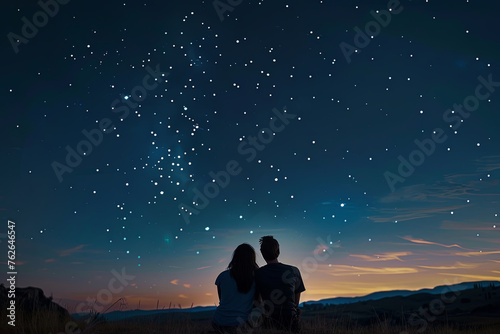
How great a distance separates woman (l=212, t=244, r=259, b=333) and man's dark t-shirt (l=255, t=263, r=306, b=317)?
15 cm

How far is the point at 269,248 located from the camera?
6914 mm

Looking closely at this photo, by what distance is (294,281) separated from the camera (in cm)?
677

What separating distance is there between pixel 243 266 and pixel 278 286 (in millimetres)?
649

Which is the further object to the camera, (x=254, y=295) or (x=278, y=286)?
(x=254, y=295)

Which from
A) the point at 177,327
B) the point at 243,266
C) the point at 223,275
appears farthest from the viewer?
the point at 177,327

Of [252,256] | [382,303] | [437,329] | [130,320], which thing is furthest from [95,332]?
[382,303]

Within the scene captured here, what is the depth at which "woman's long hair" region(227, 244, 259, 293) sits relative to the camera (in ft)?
21.7

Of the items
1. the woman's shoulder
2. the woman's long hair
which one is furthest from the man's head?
the woman's shoulder

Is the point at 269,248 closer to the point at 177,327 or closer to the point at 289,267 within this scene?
the point at 289,267

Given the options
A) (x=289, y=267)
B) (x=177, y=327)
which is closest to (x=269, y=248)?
(x=289, y=267)

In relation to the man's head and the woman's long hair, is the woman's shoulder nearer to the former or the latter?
the woman's long hair

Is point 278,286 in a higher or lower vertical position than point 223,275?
lower

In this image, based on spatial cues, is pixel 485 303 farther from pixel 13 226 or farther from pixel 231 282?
pixel 13 226

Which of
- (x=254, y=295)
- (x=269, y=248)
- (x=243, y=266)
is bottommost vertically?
(x=254, y=295)
